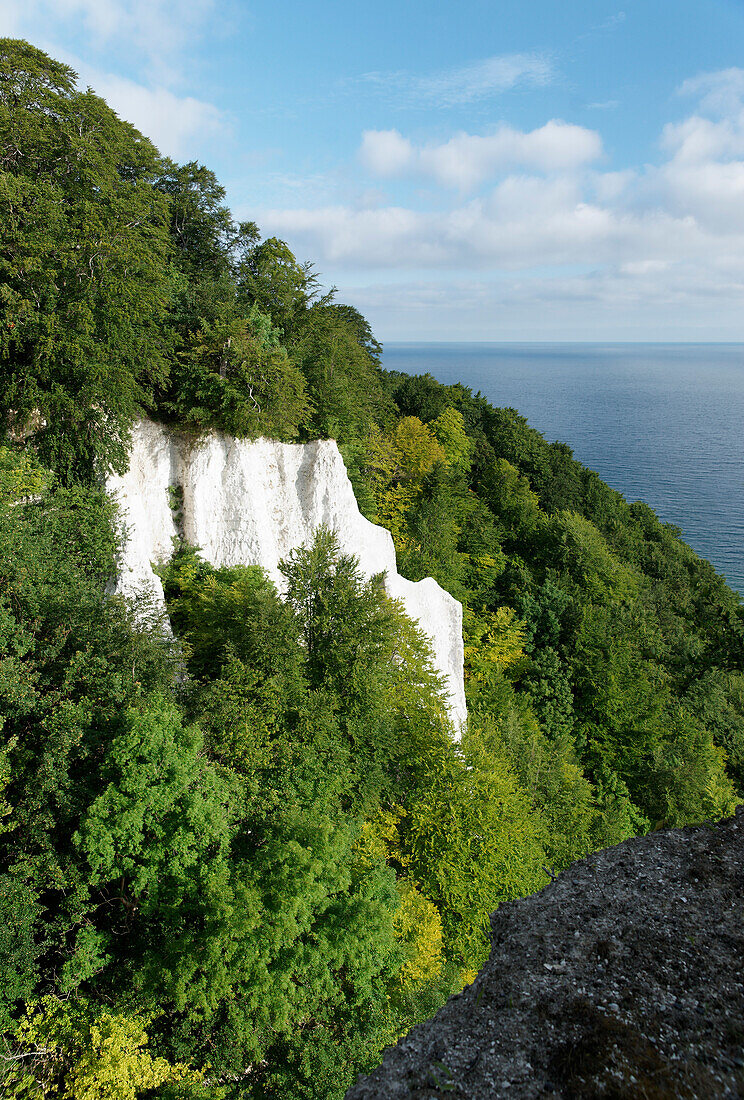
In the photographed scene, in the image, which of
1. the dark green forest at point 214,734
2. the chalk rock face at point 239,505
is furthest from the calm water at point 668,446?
the chalk rock face at point 239,505

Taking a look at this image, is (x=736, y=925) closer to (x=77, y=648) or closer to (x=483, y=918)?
(x=483, y=918)

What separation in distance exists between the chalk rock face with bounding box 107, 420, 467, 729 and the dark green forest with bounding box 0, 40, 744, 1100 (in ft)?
3.00

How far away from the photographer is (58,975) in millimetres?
11289

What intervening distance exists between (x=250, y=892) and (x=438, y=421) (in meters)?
40.2

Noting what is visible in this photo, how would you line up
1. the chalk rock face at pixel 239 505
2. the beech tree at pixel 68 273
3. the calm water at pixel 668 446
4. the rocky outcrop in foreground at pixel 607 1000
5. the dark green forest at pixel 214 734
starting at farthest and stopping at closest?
the calm water at pixel 668 446 < the chalk rock face at pixel 239 505 < the beech tree at pixel 68 273 < the dark green forest at pixel 214 734 < the rocky outcrop in foreground at pixel 607 1000

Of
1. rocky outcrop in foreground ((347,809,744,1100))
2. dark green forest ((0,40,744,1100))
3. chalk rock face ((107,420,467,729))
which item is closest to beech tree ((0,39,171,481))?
dark green forest ((0,40,744,1100))

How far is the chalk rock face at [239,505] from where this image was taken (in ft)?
66.5

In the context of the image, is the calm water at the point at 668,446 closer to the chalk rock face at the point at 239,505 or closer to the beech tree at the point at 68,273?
the chalk rock face at the point at 239,505

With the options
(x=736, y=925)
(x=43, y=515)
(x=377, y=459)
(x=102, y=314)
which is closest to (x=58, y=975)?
(x=43, y=515)

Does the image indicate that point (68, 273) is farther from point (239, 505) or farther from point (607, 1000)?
point (607, 1000)

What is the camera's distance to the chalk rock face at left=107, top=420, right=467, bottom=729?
2028 centimetres

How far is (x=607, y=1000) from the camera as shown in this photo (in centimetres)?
570

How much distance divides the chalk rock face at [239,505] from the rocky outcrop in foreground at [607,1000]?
12.3 meters

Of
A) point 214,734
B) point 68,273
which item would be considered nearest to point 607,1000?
point 214,734
